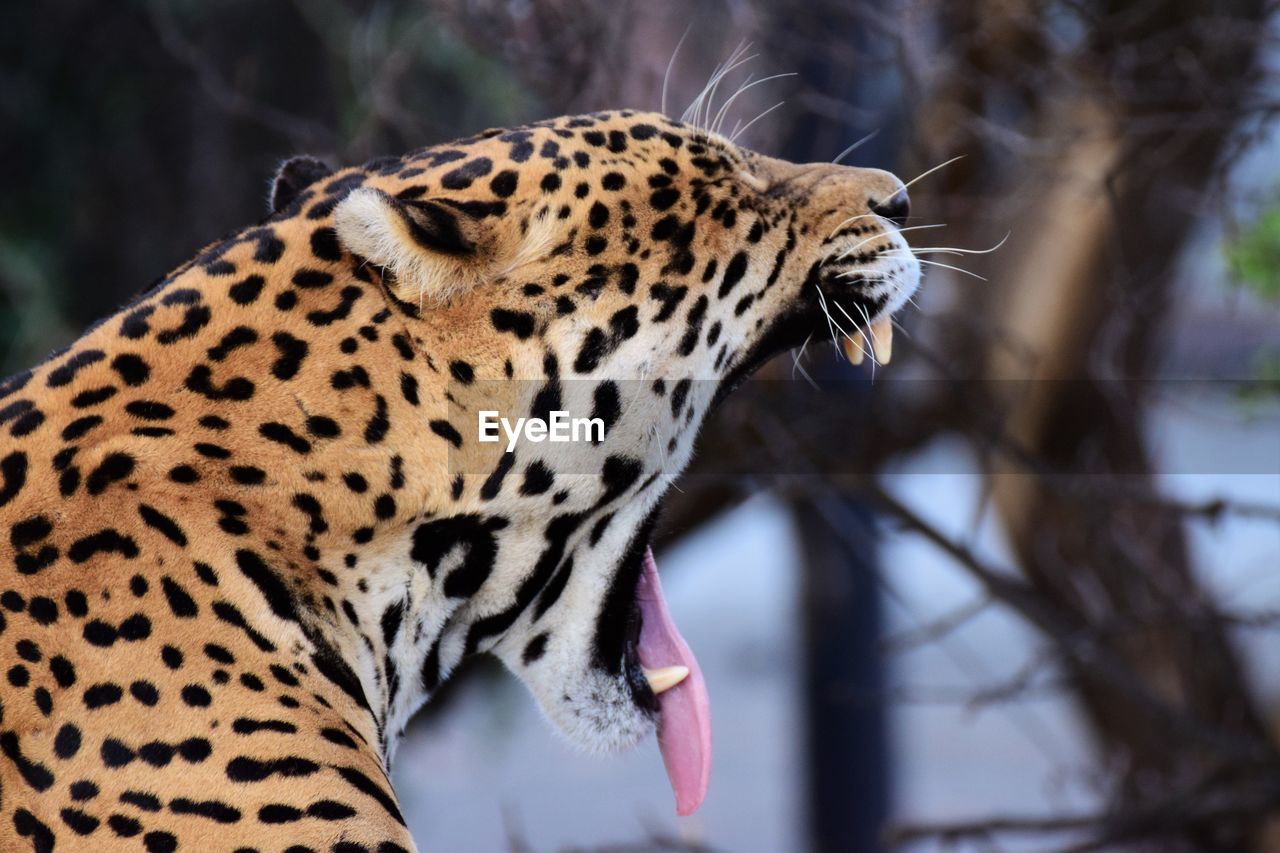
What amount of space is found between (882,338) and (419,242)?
3.23 feet

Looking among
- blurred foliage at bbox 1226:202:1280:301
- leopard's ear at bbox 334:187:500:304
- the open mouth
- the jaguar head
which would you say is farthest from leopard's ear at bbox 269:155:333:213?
blurred foliage at bbox 1226:202:1280:301

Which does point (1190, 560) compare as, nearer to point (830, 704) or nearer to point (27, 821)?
point (830, 704)

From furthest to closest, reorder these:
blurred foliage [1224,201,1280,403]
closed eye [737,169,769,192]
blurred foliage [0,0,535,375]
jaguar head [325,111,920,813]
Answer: blurred foliage [0,0,535,375] → blurred foliage [1224,201,1280,403] → closed eye [737,169,769,192] → jaguar head [325,111,920,813]

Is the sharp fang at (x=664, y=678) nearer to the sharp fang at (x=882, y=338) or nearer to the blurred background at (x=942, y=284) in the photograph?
the sharp fang at (x=882, y=338)

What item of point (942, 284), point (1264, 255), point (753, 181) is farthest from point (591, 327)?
point (942, 284)

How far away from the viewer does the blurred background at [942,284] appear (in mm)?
4602

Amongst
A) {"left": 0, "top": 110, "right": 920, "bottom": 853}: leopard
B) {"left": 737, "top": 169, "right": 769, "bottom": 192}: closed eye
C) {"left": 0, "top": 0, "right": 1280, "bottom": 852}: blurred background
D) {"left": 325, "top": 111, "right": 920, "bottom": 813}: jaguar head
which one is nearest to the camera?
{"left": 0, "top": 110, "right": 920, "bottom": 853}: leopard

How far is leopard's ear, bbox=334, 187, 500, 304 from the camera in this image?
2.33 metres

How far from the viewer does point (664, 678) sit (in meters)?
3.02

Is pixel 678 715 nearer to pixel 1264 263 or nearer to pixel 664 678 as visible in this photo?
pixel 664 678

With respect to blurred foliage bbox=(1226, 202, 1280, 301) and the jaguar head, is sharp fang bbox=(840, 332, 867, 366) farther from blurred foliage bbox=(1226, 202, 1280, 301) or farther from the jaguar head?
blurred foliage bbox=(1226, 202, 1280, 301)

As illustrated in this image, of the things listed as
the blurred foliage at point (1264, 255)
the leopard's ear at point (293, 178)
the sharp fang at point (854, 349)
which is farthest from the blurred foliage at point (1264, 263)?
the leopard's ear at point (293, 178)

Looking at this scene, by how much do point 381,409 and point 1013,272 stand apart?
15.2ft

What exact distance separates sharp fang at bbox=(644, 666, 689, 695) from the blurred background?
85cm
